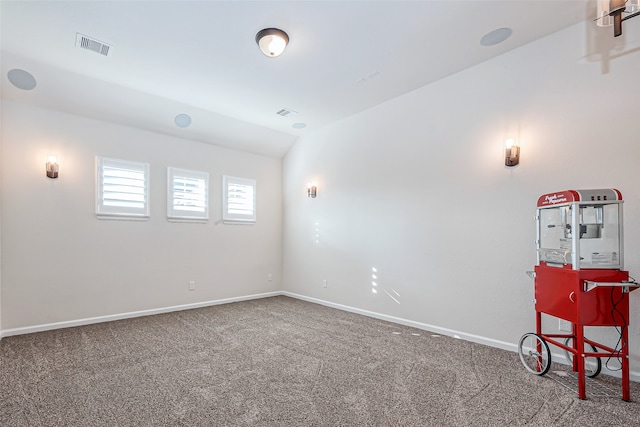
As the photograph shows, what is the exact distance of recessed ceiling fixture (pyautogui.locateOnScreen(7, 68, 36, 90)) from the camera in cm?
362

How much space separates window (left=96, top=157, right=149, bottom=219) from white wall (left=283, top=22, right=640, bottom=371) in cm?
295

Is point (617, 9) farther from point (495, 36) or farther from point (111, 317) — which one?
point (111, 317)

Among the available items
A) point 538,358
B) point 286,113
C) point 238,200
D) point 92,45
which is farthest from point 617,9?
point 238,200

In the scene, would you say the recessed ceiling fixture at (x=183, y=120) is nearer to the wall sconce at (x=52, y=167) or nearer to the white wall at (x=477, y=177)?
the wall sconce at (x=52, y=167)

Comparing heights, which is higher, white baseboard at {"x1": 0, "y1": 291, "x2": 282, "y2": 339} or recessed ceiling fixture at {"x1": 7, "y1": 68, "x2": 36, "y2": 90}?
recessed ceiling fixture at {"x1": 7, "y1": 68, "x2": 36, "y2": 90}

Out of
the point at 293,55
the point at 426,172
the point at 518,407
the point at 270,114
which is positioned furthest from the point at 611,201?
the point at 270,114

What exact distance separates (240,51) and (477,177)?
9.87ft

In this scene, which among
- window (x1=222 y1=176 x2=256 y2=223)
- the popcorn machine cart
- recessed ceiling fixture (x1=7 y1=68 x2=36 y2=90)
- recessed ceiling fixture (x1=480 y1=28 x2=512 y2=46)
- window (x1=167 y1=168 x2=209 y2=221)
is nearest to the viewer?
the popcorn machine cart

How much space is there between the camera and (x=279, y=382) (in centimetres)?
268

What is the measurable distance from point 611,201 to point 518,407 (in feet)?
5.51

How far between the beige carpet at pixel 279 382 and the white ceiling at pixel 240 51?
3.15 m

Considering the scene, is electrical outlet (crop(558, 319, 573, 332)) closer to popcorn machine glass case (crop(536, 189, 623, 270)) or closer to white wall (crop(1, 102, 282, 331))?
popcorn machine glass case (crop(536, 189, 623, 270))

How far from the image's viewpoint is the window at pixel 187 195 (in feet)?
16.9

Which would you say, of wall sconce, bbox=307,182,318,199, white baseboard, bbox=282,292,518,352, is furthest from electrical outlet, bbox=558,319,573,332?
wall sconce, bbox=307,182,318,199
